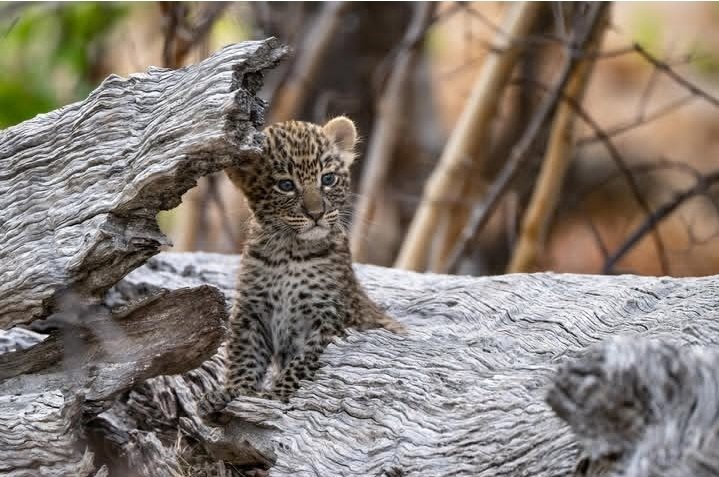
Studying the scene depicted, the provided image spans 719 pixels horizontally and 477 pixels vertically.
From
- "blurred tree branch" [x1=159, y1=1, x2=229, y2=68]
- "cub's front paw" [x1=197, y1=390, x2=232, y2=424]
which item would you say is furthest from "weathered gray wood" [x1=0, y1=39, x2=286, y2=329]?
"blurred tree branch" [x1=159, y1=1, x2=229, y2=68]

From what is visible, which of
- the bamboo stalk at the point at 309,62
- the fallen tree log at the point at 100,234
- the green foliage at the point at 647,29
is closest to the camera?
the fallen tree log at the point at 100,234

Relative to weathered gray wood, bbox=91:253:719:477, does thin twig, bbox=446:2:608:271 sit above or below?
above

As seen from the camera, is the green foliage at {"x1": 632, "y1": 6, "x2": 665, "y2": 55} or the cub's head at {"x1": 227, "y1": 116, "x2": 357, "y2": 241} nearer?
the cub's head at {"x1": 227, "y1": 116, "x2": 357, "y2": 241}

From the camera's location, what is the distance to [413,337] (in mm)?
4836

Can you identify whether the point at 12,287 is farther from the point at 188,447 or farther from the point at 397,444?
the point at 397,444

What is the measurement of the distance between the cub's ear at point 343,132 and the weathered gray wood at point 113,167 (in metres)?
1.10

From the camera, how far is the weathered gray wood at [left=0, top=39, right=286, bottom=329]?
3797 mm

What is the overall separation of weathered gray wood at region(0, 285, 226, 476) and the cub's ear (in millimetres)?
1301

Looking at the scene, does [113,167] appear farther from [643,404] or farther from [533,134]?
[533,134]

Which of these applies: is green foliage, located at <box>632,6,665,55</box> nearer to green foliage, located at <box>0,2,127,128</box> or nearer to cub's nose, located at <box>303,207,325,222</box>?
green foliage, located at <box>0,2,127,128</box>

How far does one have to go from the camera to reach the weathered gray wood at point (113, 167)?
380 cm

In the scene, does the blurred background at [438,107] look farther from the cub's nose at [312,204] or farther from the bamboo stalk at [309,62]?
the cub's nose at [312,204]

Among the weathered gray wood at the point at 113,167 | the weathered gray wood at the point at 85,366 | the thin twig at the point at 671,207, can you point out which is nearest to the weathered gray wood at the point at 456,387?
the weathered gray wood at the point at 85,366

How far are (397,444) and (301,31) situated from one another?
22.5 ft
